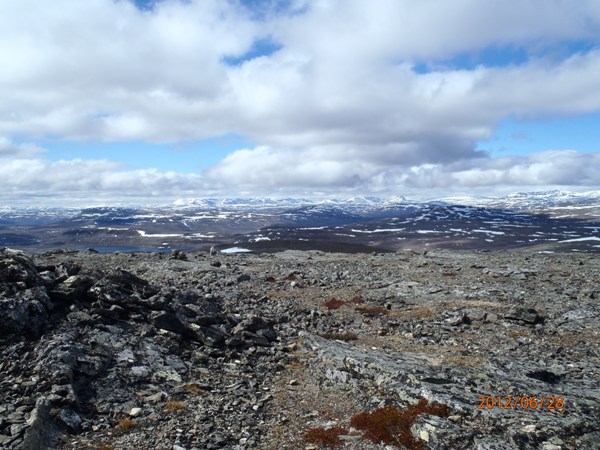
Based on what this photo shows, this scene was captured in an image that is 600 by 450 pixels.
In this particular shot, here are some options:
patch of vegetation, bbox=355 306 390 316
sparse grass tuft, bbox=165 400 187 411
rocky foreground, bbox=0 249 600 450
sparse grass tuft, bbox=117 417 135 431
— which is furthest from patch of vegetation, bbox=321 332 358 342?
sparse grass tuft, bbox=117 417 135 431

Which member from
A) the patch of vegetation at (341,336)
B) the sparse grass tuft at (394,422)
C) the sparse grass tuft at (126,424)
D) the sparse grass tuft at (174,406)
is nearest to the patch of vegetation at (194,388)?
the sparse grass tuft at (174,406)

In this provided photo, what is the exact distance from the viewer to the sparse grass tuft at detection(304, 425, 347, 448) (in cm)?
1176

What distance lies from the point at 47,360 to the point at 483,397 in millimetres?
14885

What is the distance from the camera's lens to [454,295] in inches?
1205

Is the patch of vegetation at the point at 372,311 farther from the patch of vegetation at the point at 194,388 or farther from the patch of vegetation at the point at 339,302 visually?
the patch of vegetation at the point at 194,388

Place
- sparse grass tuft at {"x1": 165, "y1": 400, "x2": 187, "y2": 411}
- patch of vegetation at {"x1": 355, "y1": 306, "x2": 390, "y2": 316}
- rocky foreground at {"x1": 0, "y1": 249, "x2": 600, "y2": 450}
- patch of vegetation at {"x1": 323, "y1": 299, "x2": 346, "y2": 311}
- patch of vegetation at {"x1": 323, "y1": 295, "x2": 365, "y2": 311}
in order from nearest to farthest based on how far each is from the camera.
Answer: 1. rocky foreground at {"x1": 0, "y1": 249, "x2": 600, "y2": 450}
2. sparse grass tuft at {"x1": 165, "y1": 400, "x2": 187, "y2": 411}
3. patch of vegetation at {"x1": 355, "y1": 306, "x2": 390, "y2": 316}
4. patch of vegetation at {"x1": 323, "y1": 299, "x2": 346, "y2": 311}
5. patch of vegetation at {"x1": 323, "y1": 295, "x2": 365, "y2": 311}

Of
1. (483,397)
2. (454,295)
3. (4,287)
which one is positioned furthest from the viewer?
(454,295)

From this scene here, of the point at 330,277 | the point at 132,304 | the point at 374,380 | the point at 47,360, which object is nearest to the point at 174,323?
the point at 132,304

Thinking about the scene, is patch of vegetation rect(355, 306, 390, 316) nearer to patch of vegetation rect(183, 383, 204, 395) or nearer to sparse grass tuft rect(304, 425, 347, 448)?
patch of vegetation rect(183, 383, 204, 395)

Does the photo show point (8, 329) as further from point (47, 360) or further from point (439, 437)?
point (439, 437)

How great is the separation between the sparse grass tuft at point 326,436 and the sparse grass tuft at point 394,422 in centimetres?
62

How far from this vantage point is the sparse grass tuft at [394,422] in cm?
1155
